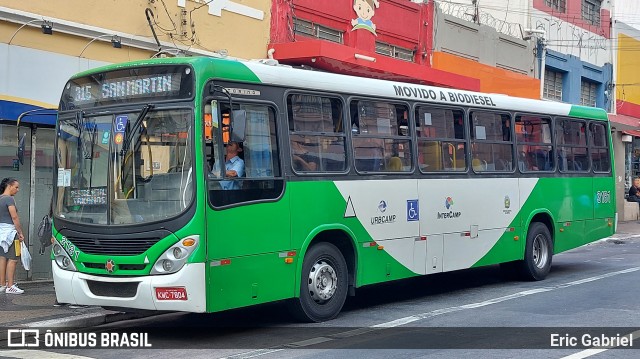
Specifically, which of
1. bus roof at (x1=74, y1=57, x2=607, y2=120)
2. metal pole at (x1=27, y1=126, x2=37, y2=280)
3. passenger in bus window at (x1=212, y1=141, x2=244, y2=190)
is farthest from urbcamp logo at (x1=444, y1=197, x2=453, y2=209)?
Answer: metal pole at (x1=27, y1=126, x2=37, y2=280)

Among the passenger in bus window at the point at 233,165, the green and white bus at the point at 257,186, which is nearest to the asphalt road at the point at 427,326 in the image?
the green and white bus at the point at 257,186

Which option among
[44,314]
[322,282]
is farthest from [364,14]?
[44,314]

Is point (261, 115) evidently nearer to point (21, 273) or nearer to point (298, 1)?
point (21, 273)

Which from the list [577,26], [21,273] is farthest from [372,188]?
[577,26]

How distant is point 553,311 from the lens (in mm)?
11141

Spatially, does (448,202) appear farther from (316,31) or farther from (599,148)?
(316,31)

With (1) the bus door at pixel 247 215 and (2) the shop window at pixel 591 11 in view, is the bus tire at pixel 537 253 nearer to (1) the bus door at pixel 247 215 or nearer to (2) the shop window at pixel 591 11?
(1) the bus door at pixel 247 215

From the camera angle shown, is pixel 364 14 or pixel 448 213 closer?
pixel 448 213

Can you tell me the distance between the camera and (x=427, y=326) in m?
10.1

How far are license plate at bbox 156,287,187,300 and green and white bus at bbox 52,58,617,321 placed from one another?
0.6 inches

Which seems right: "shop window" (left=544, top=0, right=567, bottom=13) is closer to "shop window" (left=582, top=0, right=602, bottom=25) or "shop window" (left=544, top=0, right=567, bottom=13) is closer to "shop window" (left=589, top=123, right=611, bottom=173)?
"shop window" (left=582, top=0, right=602, bottom=25)

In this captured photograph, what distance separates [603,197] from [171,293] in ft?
34.8

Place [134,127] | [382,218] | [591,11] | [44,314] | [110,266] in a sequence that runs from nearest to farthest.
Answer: [110,266] < [134,127] < [44,314] < [382,218] < [591,11]

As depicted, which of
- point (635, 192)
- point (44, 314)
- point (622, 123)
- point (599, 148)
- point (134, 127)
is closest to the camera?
point (134, 127)
